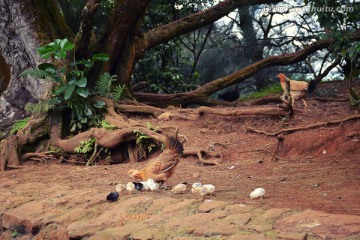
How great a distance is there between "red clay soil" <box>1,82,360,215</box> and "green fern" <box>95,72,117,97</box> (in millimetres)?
629

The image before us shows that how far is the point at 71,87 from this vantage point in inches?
296

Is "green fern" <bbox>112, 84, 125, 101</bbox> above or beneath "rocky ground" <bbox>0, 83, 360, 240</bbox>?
above

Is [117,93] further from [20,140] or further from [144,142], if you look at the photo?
[20,140]

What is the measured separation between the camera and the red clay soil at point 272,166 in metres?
3.86

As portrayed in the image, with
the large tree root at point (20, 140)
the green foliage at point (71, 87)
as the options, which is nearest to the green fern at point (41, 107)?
the green foliage at point (71, 87)

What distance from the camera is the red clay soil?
12.6 ft

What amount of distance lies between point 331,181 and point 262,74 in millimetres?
11845

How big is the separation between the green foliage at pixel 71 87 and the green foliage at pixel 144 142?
942 mm

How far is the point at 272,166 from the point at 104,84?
3.39 meters

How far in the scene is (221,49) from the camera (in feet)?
55.4

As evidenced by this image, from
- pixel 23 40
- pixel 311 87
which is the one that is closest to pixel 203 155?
pixel 23 40

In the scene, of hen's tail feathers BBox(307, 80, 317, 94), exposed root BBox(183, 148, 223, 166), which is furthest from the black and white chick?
hen's tail feathers BBox(307, 80, 317, 94)

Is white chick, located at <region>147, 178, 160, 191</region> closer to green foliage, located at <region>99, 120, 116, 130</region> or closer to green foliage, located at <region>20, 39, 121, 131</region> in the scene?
green foliage, located at <region>99, 120, 116, 130</region>

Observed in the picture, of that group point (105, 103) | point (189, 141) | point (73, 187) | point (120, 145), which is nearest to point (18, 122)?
point (105, 103)
